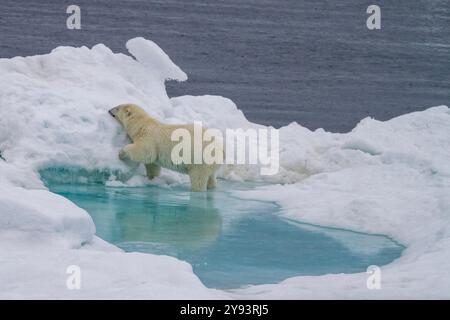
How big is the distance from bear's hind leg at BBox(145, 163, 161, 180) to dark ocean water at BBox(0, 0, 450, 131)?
20.2ft

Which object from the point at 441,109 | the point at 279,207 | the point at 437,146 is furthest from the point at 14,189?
the point at 441,109

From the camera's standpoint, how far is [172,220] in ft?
22.8

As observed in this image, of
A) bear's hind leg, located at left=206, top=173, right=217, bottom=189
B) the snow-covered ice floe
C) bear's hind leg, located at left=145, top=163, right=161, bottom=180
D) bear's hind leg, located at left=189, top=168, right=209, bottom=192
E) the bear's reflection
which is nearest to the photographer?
the snow-covered ice floe

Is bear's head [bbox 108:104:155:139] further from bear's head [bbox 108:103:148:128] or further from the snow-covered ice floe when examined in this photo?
the snow-covered ice floe

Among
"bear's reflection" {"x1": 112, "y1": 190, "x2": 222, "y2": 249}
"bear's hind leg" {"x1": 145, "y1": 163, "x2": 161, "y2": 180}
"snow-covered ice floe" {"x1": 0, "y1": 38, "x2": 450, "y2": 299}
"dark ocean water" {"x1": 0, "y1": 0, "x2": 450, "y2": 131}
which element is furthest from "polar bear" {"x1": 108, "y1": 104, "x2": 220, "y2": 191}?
"dark ocean water" {"x1": 0, "y1": 0, "x2": 450, "y2": 131}

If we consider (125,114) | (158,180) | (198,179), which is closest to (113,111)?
(125,114)

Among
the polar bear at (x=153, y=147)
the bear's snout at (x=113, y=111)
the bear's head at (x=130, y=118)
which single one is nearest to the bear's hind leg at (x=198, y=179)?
the polar bear at (x=153, y=147)

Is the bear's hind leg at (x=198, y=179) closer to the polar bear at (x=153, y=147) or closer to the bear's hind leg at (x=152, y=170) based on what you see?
the polar bear at (x=153, y=147)

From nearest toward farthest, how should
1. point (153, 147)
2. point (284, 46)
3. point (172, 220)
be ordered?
point (172, 220), point (153, 147), point (284, 46)

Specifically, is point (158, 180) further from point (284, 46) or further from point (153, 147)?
point (284, 46)

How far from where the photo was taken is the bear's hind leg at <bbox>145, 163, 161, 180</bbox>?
340 inches

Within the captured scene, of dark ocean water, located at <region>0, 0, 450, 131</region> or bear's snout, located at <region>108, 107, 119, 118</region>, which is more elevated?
dark ocean water, located at <region>0, 0, 450, 131</region>

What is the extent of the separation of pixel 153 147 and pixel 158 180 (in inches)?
15.4
